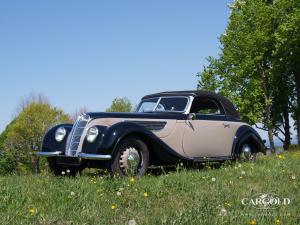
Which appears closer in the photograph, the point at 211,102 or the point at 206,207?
the point at 206,207

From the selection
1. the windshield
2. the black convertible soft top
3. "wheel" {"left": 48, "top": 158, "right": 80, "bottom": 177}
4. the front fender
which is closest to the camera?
the front fender

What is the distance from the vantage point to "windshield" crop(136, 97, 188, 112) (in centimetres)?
Result: 1005

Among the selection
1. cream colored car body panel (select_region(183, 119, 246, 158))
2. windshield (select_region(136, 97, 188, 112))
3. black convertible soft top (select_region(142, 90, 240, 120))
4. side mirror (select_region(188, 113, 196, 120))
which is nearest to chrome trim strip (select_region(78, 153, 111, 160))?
cream colored car body panel (select_region(183, 119, 246, 158))

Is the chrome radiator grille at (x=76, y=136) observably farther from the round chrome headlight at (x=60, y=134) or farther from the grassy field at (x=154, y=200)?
the grassy field at (x=154, y=200)

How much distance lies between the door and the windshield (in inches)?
11.3

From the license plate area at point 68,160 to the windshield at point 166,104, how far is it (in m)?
2.62

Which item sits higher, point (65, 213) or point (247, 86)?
point (247, 86)

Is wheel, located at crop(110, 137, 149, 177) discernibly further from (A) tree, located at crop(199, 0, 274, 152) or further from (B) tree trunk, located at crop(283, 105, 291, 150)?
(B) tree trunk, located at crop(283, 105, 291, 150)

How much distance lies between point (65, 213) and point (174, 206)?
4.18ft

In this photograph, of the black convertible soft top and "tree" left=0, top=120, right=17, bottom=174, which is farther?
"tree" left=0, top=120, right=17, bottom=174

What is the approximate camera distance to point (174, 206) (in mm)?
5277

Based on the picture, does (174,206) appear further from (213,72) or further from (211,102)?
(213,72)

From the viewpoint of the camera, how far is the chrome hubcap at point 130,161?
8.02 meters

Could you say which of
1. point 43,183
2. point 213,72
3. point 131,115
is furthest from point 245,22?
point 43,183
